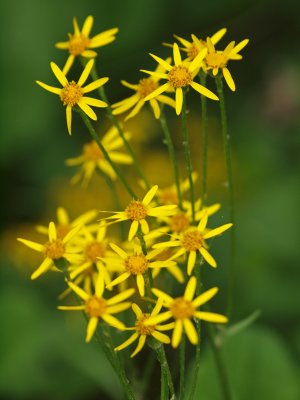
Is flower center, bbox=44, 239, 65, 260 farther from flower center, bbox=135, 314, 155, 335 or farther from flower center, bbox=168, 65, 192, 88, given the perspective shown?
flower center, bbox=168, 65, 192, 88

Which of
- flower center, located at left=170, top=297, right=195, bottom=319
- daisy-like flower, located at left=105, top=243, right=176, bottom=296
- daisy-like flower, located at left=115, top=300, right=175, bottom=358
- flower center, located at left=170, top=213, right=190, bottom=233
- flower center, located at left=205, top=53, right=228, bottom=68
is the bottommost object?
daisy-like flower, located at left=115, top=300, right=175, bottom=358

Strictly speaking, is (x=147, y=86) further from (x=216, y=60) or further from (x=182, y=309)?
(x=182, y=309)

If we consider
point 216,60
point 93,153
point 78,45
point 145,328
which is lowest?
point 145,328

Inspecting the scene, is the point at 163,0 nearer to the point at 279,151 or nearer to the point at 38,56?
the point at 38,56

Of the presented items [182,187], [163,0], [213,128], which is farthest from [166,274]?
[163,0]

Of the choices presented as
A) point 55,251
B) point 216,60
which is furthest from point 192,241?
point 216,60

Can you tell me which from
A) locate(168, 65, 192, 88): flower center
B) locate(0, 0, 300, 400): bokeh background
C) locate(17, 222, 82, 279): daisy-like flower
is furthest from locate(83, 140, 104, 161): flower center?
locate(0, 0, 300, 400): bokeh background

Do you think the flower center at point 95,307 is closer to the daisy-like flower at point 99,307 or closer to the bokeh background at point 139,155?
the daisy-like flower at point 99,307
